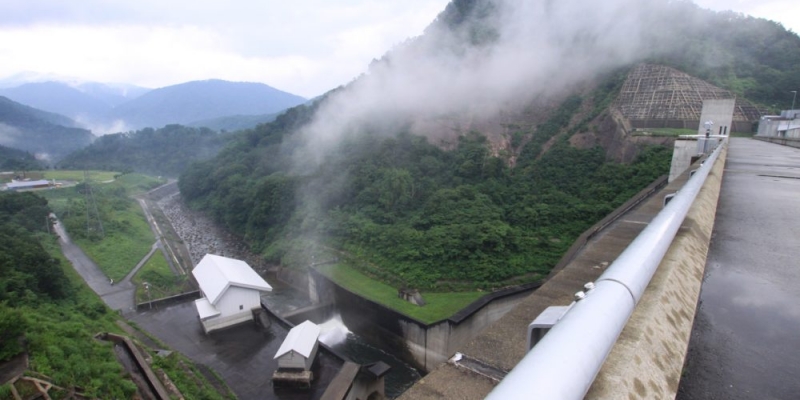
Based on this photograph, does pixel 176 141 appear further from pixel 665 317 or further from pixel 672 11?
pixel 665 317

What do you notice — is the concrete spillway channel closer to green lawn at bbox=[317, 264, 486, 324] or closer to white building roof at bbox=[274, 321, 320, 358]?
white building roof at bbox=[274, 321, 320, 358]

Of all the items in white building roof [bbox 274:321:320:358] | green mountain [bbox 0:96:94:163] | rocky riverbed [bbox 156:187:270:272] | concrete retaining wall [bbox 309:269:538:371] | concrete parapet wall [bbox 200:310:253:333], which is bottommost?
rocky riverbed [bbox 156:187:270:272]

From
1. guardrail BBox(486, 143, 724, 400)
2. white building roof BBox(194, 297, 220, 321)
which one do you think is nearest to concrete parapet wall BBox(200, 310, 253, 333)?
white building roof BBox(194, 297, 220, 321)

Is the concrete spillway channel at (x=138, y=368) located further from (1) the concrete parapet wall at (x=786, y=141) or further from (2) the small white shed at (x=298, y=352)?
(1) the concrete parapet wall at (x=786, y=141)

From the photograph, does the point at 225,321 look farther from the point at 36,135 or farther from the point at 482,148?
the point at 36,135

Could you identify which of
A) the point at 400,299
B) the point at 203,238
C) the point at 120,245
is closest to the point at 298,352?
the point at 400,299

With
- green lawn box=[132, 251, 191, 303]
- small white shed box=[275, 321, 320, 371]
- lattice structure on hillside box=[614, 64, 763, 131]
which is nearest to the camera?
small white shed box=[275, 321, 320, 371]
